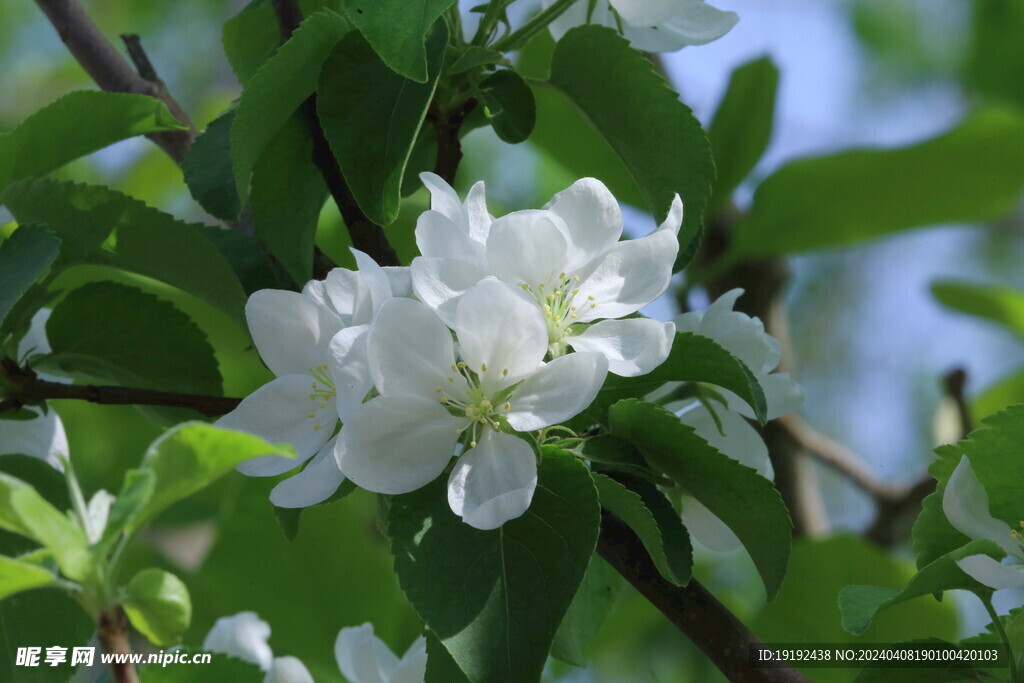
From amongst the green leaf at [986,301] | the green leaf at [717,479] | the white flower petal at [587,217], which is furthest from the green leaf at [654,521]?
the green leaf at [986,301]

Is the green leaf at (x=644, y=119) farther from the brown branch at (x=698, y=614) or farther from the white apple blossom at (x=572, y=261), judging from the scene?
the brown branch at (x=698, y=614)

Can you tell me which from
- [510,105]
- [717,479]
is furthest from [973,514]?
[510,105]

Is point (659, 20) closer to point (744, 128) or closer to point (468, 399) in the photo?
point (468, 399)

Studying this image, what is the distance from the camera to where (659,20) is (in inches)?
26.5

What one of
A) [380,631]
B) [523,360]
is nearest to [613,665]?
[380,631]

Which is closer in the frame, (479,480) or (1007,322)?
(479,480)

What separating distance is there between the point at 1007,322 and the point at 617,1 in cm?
85

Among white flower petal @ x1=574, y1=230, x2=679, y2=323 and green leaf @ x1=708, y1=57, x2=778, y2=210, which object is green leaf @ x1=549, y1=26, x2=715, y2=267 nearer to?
white flower petal @ x1=574, y1=230, x2=679, y2=323

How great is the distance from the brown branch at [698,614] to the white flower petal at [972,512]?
0.39 ft

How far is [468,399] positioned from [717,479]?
138 mm

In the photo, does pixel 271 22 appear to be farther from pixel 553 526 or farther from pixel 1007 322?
pixel 1007 322

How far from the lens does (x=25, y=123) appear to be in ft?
2.16

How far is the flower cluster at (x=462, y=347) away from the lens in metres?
0.51

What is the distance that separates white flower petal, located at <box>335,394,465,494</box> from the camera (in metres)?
0.51
